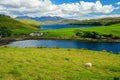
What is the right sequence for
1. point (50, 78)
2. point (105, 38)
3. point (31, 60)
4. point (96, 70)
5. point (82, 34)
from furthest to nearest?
point (82, 34)
point (105, 38)
point (31, 60)
point (96, 70)
point (50, 78)

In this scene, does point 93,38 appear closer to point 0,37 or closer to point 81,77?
point 0,37

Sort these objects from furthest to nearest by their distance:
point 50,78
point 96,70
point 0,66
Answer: point 96,70 < point 0,66 < point 50,78

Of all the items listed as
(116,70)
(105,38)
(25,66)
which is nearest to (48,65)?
(25,66)

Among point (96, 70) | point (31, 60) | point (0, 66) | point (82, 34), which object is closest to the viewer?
point (0, 66)

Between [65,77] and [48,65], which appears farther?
[48,65]

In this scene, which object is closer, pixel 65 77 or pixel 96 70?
pixel 65 77

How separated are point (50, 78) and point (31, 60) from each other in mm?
6837

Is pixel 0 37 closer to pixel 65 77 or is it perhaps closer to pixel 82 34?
pixel 82 34

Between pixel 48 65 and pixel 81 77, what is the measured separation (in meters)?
4.88

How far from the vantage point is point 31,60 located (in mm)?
24062

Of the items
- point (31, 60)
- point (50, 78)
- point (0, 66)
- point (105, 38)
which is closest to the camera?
point (50, 78)

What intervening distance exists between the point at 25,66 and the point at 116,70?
825 cm

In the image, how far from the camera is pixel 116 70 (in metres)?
22.3

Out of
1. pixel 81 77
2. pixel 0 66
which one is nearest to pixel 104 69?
pixel 81 77
